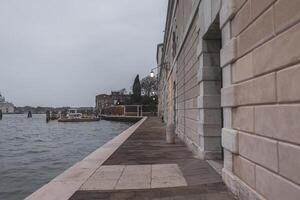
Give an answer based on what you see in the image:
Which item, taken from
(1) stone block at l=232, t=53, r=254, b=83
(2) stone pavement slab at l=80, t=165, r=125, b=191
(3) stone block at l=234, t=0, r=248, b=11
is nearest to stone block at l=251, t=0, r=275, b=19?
(3) stone block at l=234, t=0, r=248, b=11

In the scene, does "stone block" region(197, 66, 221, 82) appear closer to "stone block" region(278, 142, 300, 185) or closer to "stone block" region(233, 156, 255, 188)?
"stone block" region(233, 156, 255, 188)

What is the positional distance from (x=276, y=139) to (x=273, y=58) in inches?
38.1

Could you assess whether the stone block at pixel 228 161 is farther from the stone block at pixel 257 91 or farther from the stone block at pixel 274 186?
the stone block at pixel 274 186

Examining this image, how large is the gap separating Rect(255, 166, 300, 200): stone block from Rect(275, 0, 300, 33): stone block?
1724 mm

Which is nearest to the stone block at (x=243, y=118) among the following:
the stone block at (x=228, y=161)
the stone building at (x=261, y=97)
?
the stone building at (x=261, y=97)

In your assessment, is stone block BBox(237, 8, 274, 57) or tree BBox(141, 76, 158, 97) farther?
tree BBox(141, 76, 158, 97)

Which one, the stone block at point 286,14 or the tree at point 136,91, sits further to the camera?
the tree at point 136,91

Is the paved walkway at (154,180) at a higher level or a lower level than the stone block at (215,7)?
lower

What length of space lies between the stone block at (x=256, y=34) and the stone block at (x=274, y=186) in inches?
67.0

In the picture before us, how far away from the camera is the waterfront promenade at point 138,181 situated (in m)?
6.73

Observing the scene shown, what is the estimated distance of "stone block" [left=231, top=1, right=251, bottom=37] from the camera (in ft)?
19.1

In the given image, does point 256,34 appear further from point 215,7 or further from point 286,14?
point 215,7

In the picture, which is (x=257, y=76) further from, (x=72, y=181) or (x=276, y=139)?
(x=72, y=181)

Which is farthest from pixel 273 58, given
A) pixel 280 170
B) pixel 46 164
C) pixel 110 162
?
pixel 46 164
